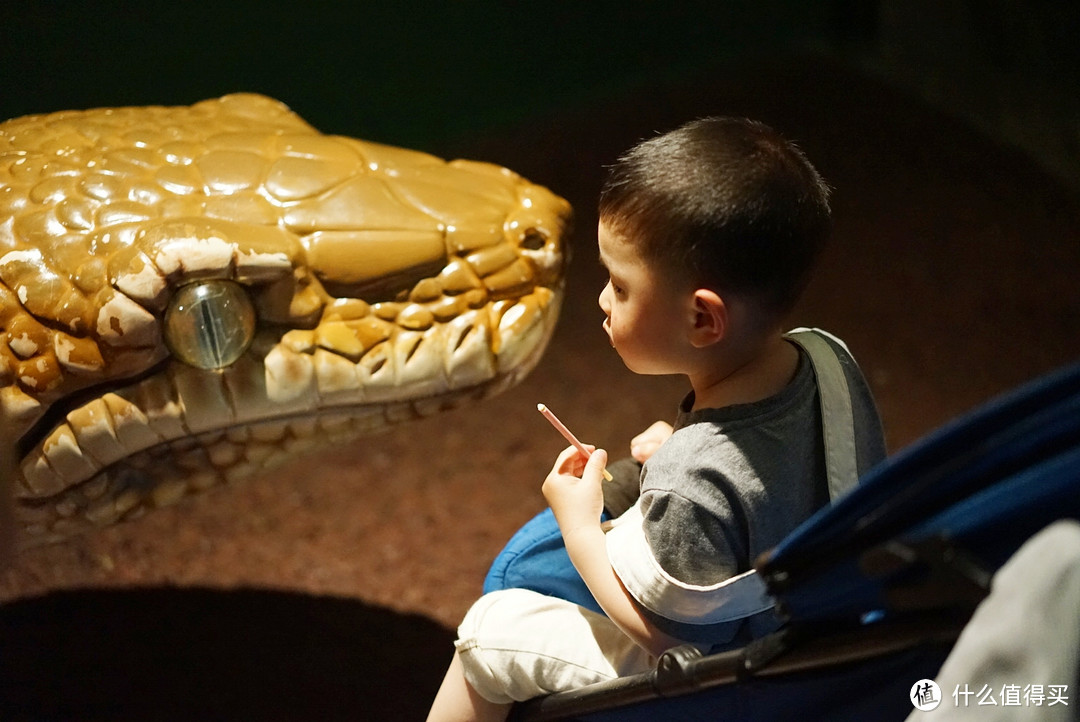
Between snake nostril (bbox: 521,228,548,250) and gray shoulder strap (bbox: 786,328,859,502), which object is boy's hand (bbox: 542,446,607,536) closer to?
gray shoulder strap (bbox: 786,328,859,502)

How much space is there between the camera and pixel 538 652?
106 centimetres

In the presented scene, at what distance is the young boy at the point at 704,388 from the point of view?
902 mm

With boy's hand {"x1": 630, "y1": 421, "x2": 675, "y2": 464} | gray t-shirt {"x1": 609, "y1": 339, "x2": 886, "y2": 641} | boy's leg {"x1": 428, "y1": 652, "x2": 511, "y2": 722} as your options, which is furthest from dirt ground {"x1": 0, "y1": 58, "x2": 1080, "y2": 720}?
gray t-shirt {"x1": 609, "y1": 339, "x2": 886, "y2": 641}

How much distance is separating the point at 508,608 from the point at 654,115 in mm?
2074

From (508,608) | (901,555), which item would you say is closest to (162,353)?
(508,608)

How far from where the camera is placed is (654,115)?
295cm

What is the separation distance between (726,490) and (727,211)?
22 centimetres

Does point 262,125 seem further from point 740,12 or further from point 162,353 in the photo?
point 740,12

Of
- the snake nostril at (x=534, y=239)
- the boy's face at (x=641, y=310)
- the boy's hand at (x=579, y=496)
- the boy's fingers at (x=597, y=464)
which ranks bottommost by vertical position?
the boy's hand at (x=579, y=496)

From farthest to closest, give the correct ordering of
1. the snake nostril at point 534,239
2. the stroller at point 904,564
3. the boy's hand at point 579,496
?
the snake nostril at point 534,239
the boy's hand at point 579,496
the stroller at point 904,564

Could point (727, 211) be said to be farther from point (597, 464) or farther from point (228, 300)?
point (228, 300)

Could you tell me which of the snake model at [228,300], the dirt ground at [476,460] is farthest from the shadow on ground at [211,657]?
the snake model at [228,300]

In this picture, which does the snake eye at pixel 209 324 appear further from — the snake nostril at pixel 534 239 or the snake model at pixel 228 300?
the snake nostril at pixel 534 239

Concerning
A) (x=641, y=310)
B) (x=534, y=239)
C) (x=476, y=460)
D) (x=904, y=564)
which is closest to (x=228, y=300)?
(x=534, y=239)
